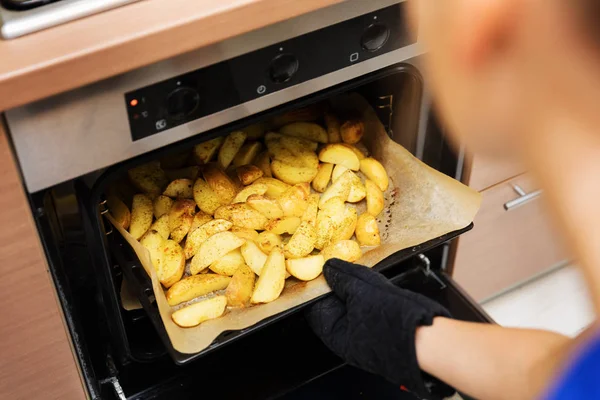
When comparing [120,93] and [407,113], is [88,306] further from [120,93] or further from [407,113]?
[407,113]

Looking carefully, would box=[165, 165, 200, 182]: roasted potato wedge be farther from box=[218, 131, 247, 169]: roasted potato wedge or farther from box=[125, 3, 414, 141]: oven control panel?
box=[125, 3, 414, 141]: oven control panel

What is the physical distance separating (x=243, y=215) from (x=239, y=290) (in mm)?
121

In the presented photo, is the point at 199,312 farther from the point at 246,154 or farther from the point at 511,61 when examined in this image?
the point at 511,61

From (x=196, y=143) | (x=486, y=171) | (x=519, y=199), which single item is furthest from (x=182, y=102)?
(x=519, y=199)

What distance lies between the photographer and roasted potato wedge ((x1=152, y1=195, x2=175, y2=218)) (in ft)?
3.37

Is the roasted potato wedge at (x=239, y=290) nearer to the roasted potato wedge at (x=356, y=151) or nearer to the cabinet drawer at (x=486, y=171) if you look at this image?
the roasted potato wedge at (x=356, y=151)

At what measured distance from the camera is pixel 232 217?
1021 mm

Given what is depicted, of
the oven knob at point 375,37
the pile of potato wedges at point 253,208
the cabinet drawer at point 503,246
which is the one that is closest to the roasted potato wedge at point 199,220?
the pile of potato wedges at point 253,208

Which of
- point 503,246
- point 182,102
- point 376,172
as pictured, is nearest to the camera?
point 182,102

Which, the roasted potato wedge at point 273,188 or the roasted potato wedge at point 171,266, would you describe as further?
the roasted potato wedge at point 273,188

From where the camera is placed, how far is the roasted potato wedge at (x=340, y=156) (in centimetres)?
109

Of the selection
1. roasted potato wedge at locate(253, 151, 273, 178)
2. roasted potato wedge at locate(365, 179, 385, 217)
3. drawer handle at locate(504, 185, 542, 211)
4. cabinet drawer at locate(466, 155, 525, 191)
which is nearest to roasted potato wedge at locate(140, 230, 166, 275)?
roasted potato wedge at locate(253, 151, 273, 178)

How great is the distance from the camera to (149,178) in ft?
3.42

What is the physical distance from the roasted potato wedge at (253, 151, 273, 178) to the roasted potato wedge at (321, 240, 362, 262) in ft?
0.58
